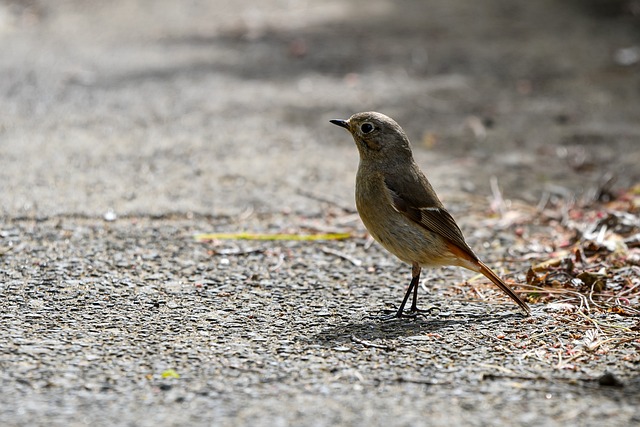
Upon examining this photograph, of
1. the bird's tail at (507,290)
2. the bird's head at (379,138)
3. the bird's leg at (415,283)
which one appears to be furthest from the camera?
the bird's head at (379,138)

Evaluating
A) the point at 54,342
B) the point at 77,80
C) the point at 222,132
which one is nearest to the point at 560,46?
the point at 222,132

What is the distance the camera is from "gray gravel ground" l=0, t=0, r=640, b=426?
3541 mm

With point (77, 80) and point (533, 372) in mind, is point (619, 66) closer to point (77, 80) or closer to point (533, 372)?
point (77, 80)

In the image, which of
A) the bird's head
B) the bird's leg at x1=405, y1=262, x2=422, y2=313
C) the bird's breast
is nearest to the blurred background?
the bird's head

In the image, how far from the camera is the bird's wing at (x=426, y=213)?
4.63m

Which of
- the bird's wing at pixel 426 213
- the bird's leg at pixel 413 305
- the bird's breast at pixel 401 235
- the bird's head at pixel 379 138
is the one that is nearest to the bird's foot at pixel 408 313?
the bird's leg at pixel 413 305

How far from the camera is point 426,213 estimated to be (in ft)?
15.3

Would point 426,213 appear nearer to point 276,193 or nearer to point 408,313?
point 408,313

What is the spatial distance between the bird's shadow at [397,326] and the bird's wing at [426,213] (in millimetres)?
343

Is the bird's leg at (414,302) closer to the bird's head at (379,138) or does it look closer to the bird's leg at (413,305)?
the bird's leg at (413,305)

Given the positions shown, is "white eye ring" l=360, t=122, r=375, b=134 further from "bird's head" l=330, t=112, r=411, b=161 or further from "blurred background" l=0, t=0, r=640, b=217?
"blurred background" l=0, t=0, r=640, b=217

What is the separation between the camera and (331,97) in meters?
8.44

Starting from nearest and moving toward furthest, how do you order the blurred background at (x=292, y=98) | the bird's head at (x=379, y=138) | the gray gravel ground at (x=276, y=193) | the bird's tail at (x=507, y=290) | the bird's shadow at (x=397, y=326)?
1. the gray gravel ground at (x=276, y=193)
2. the bird's shadow at (x=397, y=326)
3. the bird's tail at (x=507, y=290)
4. the bird's head at (x=379, y=138)
5. the blurred background at (x=292, y=98)

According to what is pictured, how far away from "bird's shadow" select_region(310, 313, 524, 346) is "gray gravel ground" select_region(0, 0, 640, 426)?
0.02 meters
